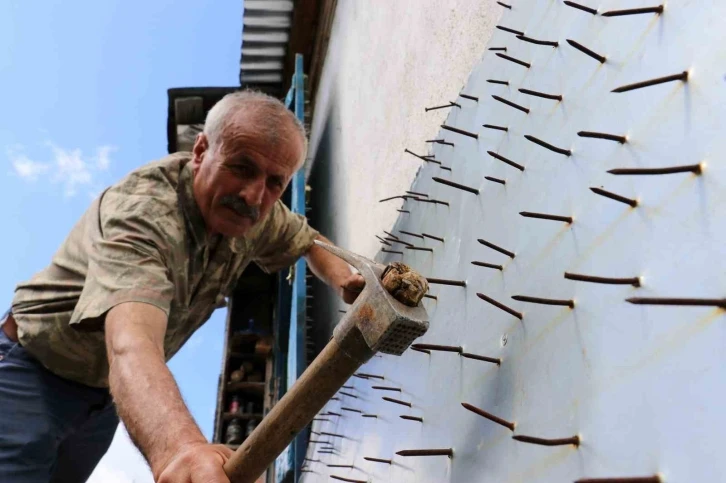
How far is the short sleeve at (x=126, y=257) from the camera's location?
1.52 meters

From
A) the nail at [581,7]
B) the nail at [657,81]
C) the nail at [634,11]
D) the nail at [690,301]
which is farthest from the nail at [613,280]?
the nail at [581,7]

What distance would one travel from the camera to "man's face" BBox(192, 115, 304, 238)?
2.03 meters

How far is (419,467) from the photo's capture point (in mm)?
1227

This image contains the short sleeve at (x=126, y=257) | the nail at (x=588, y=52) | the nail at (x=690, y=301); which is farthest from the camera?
the short sleeve at (x=126, y=257)

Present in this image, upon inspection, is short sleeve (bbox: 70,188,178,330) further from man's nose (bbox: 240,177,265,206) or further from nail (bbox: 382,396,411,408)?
nail (bbox: 382,396,411,408)

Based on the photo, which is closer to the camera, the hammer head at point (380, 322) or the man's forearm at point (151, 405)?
the hammer head at point (380, 322)

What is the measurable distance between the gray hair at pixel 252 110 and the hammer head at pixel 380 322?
1119 millimetres

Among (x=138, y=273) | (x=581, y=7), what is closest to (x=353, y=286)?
(x=138, y=273)

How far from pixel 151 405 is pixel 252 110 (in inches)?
45.7

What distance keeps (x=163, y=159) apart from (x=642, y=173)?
5.73 ft

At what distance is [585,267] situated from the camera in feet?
2.84

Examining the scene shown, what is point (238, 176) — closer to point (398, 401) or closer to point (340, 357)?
point (398, 401)

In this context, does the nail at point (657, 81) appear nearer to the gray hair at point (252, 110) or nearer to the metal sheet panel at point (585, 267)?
the metal sheet panel at point (585, 267)

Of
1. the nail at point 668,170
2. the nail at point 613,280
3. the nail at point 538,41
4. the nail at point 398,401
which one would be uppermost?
the nail at point 538,41
